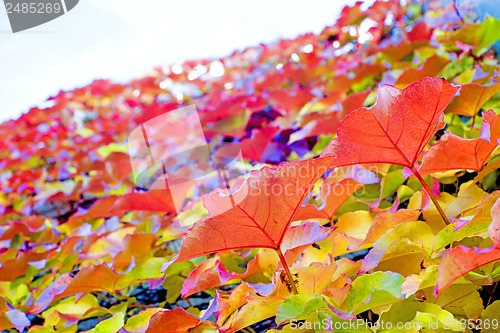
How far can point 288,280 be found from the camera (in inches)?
18.6

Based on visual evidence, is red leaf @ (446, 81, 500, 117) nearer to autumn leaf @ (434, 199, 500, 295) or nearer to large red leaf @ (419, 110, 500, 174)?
large red leaf @ (419, 110, 500, 174)

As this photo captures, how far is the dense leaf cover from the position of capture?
0.41 metres

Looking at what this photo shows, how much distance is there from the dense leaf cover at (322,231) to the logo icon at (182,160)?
32 millimetres

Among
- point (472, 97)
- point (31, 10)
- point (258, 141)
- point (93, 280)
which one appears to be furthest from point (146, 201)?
point (31, 10)

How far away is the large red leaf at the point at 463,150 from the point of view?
0.48m

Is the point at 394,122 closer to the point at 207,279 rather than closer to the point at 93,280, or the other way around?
the point at 207,279

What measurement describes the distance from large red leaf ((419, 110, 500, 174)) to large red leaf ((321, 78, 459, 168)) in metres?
0.03

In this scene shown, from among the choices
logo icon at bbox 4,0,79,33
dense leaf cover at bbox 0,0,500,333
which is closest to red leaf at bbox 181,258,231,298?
dense leaf cover at bbox 0,0,500,333

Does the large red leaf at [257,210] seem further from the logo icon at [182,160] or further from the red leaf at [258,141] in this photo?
the red leaf at [258,141]

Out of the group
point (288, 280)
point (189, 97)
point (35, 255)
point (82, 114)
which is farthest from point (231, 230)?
point (82, 114)

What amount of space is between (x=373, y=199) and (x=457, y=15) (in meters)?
1.02

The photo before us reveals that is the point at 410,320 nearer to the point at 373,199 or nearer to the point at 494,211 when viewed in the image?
the point at 494,211

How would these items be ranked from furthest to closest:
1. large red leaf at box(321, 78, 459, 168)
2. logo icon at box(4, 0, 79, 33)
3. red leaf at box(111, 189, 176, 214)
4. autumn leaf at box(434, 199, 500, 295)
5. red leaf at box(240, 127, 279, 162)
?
logo icon at box(4, 0, 79, 33) < red leaf at box(240, 127, 279, 162) < red leaf at box(111, 189, 176, 214) < large red leaf at box(321, 78, 459, 168) < autumn leaf at box(434, 199, 500, 295)

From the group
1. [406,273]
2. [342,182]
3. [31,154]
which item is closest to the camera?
[406,273]
